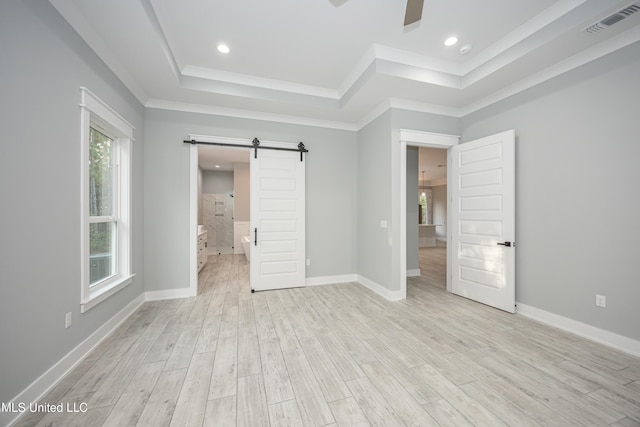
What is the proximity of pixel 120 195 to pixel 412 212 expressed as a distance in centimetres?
487

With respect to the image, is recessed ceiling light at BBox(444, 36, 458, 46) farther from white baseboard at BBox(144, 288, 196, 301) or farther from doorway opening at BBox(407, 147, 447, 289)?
white baseboard at BBox(144, 288, 196, 301)

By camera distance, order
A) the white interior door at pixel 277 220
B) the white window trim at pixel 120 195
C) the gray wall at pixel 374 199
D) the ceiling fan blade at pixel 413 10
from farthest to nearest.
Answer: the white interior door at pixel 277 220 → the gray wall at pixel 374 199 → the white window trim at pixel 120 195 → the ceiling fan blade at pixel 413 10

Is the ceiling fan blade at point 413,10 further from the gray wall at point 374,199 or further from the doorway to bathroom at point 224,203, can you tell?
the doorway to bathroom at point 224,203

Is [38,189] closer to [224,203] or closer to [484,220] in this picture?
[484,220]

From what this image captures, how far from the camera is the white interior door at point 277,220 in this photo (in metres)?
4.01

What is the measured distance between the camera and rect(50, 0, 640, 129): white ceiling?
223 cm

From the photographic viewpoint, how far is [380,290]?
151 inches

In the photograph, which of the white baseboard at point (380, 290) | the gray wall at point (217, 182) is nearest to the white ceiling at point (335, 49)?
the white baseboard at point (380, 290)

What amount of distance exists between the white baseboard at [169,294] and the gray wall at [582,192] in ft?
Result: 15.0

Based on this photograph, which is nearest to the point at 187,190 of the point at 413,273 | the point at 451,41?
Result: the point at 451,41

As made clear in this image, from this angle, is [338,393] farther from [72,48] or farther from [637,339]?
[72,48]

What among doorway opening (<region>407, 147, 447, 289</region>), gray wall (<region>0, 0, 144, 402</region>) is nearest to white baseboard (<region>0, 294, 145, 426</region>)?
gray wall (<region>0, 0, 144, 402</region>)

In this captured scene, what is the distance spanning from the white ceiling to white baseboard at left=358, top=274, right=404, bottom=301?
277 centimetres

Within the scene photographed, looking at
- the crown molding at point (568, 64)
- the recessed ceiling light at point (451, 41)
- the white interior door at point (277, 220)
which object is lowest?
the white interior door at point (277, 220)
